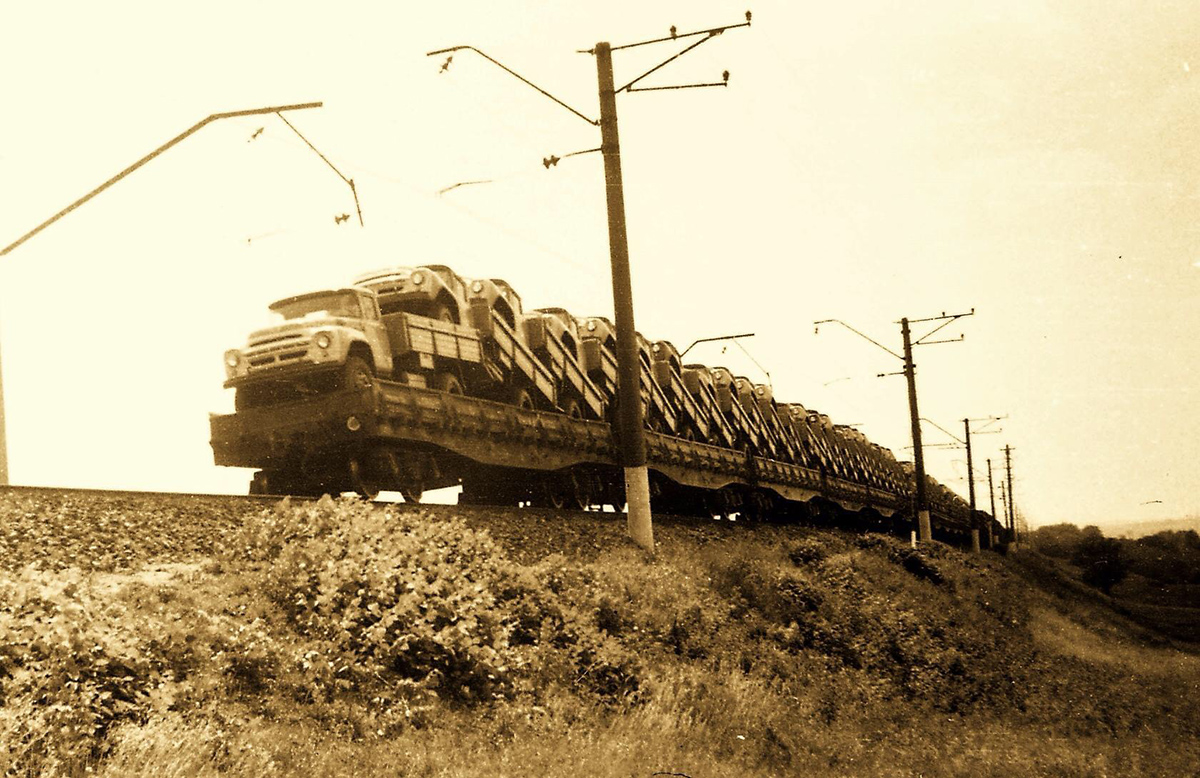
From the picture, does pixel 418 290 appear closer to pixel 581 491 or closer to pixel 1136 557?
pixel 581 491

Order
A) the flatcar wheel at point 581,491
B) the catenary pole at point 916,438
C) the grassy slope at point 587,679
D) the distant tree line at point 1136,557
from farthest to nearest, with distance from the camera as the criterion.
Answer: the distant tree line at point 1136,557
the catenary pole at point 916,438
the flatcar wheel at point 581,491
the grassy slope at point 587,679

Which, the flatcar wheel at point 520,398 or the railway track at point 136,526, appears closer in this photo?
the railway track at point 136,526

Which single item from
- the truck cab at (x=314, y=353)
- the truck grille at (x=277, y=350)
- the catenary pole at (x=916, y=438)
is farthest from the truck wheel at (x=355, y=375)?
the catenary pole at (x=916, y=438)

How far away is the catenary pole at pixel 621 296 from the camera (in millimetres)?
15812

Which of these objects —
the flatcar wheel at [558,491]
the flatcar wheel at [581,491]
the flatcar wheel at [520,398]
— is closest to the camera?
the flatcar wheel at [520,398]

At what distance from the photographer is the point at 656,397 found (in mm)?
24219

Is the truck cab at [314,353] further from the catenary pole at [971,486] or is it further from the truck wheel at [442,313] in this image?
the catenary pole at [971,486]

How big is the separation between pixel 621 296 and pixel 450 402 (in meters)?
2.99

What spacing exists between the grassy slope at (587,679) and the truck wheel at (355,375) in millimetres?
2548

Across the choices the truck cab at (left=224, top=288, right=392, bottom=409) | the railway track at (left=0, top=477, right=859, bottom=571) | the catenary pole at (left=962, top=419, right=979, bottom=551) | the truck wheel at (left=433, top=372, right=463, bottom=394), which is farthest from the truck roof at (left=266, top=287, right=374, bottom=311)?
the catenary pole at (left=962, top=419, right=979, bottom=551)

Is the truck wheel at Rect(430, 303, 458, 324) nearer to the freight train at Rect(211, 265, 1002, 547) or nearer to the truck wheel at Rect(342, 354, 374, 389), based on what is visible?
the freight train at Rect(211, 265, 1002, 547)

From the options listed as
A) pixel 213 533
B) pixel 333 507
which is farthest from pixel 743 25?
pixel 213 533

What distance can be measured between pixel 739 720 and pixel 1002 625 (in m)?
13.5

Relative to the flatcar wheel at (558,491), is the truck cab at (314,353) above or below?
above
